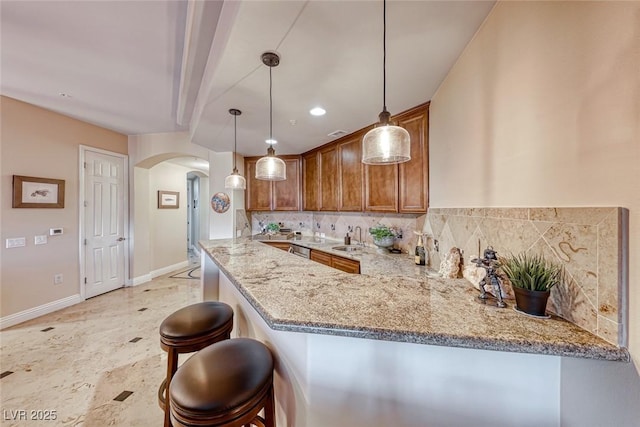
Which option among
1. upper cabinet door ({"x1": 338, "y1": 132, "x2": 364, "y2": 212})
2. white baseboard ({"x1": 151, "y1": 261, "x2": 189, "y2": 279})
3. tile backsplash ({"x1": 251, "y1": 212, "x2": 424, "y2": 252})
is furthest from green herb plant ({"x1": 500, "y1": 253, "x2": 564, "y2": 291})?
white baseboard ({"x1": 151, "y1": 261, "x2": 189, "y2": 279})

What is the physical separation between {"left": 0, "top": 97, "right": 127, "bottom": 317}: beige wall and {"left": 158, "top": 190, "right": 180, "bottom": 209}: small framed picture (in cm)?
171

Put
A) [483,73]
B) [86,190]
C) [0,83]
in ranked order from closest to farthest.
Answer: [483,73], [0,83], [86,190]

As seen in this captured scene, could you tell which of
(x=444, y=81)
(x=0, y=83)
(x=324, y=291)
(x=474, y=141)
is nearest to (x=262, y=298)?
(x=324, y=291)

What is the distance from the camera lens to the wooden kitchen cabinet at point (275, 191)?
4352 mm

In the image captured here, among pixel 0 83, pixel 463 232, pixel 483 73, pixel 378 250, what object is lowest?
pixel 378 250

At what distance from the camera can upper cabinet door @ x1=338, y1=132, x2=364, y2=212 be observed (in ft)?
10.3

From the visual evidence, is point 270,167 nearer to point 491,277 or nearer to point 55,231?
point 491,277

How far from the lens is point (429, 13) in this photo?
128 cm

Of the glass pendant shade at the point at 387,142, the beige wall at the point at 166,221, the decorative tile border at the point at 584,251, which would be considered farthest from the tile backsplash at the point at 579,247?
the beige wall at the point at 166,221

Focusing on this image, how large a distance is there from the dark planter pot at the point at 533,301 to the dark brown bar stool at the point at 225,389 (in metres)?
1.00

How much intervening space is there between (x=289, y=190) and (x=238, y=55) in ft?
9.35

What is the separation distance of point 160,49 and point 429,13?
Result: 2.17 m

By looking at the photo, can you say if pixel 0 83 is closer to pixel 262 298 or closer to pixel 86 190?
pixel 86 190

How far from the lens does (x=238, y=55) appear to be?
5.24 feet
